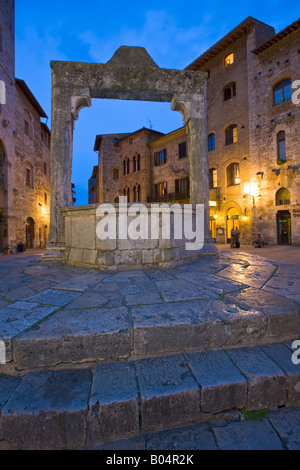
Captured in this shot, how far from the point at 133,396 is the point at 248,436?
2.40 feet

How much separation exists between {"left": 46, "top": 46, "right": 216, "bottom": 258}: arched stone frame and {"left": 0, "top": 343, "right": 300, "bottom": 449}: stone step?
386 centimetres

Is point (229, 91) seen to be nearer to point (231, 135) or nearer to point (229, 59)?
point (229, 59)

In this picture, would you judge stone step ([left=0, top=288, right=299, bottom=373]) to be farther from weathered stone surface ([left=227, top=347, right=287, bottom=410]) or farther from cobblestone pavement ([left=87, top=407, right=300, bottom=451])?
cobblestone pavement ([left=87, top=407, right=300, bottom=451])

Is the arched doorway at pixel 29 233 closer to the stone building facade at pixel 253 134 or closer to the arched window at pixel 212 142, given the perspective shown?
the stone building facade at pixel 253 134

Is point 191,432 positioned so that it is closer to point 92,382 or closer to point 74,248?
point 92,382

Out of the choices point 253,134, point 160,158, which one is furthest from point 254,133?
point 160,158

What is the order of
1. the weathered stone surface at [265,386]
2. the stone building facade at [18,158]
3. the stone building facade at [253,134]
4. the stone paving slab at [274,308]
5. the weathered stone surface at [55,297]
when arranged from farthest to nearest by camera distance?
the stone building facade at [253,134] → the stone building facade at [18,158] → the weathered stone surface at [55,297] → the stone paving slab at [274,308] → the weathered stone surface at [265,386]

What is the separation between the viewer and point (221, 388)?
1.45m

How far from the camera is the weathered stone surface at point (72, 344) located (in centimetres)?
164

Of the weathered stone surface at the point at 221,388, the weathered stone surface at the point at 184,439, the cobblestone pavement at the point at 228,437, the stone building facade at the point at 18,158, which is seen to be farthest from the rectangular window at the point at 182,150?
the weathered stone surface at the point at 184,439

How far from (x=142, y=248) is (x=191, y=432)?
9.34 ft

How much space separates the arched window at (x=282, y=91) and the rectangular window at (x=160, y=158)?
10.6m

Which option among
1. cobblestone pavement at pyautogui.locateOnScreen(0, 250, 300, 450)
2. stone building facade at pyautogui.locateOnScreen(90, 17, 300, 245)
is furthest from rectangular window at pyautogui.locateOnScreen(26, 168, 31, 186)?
cobblestone pavement at pyautogui.locateOnScreen(0, 250, 300, 450)

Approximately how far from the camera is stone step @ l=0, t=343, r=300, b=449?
1.30 metres
